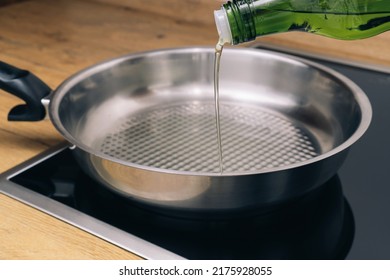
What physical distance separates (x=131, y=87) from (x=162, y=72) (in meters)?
0.05

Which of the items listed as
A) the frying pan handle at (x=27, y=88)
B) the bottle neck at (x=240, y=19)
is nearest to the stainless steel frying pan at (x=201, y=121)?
the frying pan handle at (x=27, y=88)

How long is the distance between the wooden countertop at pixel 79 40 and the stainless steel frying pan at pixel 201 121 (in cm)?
5

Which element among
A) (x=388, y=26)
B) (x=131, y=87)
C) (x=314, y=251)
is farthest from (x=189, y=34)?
(x=314, y=251)

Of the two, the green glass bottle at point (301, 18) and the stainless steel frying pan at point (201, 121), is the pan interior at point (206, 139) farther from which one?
the green glass bottle at point (301, 18)

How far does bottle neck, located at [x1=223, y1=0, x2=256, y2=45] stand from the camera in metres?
0.58

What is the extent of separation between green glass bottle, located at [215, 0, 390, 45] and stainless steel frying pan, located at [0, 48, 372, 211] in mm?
101

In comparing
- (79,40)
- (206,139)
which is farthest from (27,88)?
(79,40)

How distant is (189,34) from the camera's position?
1124 millimetres

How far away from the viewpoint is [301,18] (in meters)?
0.63

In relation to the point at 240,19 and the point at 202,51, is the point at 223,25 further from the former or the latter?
the point at 202,51

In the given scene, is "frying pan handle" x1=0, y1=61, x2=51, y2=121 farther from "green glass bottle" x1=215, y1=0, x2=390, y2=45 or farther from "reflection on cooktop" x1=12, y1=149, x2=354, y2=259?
"green glass bottle" x1=215, y1=0, x2=390, y2=45

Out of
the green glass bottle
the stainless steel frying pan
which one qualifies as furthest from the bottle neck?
the stainless steel frying pan
